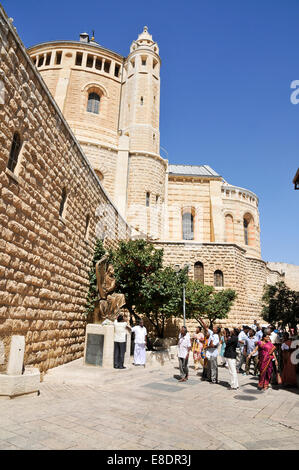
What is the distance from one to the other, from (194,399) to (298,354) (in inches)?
137

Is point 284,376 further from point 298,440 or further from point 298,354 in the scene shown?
point 298,440

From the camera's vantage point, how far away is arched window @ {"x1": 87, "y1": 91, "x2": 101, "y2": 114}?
2570cm

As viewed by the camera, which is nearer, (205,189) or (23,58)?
(23,58)

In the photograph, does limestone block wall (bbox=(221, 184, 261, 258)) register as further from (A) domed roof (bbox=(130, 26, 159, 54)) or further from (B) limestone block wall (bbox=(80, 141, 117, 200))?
(A) domed roof (bbox=(130, 26, 159, 54))

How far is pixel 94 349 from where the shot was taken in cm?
834

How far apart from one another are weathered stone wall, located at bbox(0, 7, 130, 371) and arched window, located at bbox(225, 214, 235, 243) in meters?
20.7

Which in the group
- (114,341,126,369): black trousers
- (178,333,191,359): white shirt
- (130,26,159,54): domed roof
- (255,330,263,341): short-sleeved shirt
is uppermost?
(130,26,159,54): domed roof

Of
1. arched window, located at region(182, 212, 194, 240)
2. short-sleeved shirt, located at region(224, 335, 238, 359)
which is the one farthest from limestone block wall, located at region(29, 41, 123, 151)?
short-sleeved shirt, located at region(224, 335, 238, 359)

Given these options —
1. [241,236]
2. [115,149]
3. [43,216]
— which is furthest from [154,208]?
[43,216]

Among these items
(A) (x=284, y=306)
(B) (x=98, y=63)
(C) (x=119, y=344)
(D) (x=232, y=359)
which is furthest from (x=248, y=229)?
(C) (x=119, y=344)

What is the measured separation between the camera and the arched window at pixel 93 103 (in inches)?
1012

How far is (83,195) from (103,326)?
449 centimetres

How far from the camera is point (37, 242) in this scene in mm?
6750

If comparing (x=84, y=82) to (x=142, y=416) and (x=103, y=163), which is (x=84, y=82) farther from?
(x=142, y=416)
